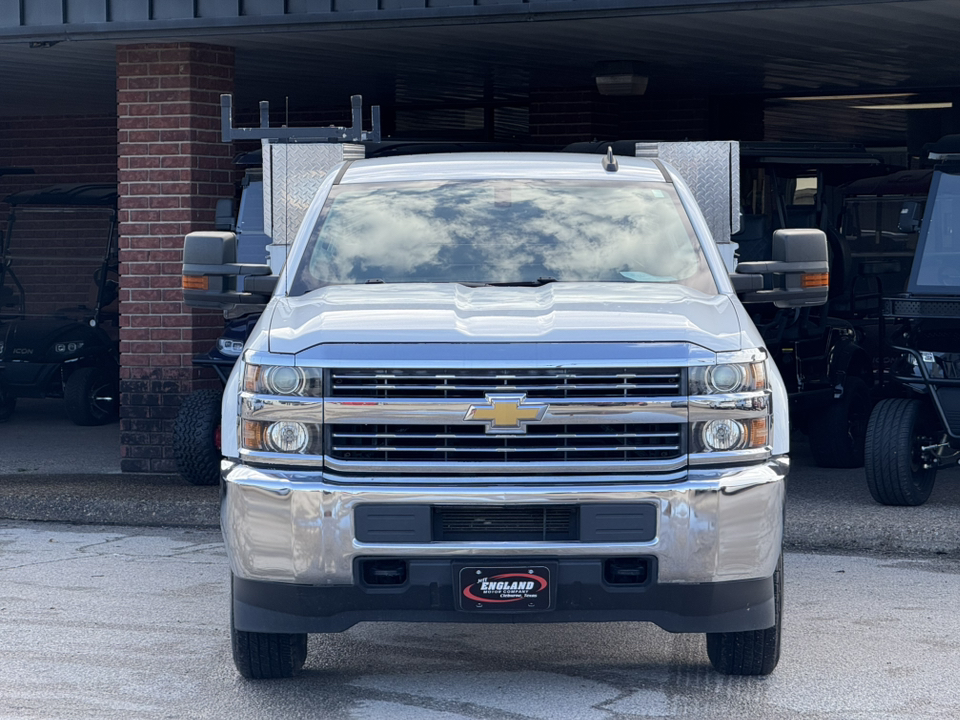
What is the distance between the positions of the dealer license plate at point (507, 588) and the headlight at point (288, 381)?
790 mm

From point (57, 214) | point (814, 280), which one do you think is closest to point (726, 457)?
point (814, 280)

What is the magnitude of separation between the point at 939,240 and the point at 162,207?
18.2 feet

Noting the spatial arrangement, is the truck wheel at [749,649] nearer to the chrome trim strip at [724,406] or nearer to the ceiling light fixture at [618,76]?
the chrome trim strip at [724,406]

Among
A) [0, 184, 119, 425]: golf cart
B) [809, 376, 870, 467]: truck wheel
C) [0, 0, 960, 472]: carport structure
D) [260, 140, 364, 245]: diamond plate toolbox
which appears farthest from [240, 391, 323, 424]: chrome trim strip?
[0, 184, 119, 425]: golf cart

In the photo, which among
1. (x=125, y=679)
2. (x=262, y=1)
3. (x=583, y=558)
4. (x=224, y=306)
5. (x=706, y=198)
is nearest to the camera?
(x=583, y=558)

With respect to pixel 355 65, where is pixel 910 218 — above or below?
below

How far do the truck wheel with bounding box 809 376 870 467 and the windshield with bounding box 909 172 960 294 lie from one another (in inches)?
82.1

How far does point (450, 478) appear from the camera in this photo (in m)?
4.88

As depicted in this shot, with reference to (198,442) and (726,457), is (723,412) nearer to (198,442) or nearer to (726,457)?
(726,457)

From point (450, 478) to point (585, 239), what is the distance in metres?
1.55

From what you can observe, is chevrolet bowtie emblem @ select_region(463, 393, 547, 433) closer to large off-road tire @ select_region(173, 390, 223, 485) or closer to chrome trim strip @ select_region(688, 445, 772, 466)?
chrome trim strip @ select_region(688, 445, 772, 466)

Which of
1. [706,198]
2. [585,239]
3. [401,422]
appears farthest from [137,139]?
[401,422]

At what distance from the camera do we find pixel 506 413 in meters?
4.86

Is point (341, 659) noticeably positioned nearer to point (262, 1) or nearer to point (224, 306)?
point (224, 306)
